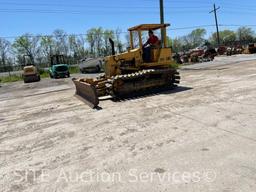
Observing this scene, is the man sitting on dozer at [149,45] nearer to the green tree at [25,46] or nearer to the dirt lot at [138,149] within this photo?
the dirt lot at [138,149]

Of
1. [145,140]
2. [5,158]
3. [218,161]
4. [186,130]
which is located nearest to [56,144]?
[5,158]

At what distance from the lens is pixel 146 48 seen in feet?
38.5

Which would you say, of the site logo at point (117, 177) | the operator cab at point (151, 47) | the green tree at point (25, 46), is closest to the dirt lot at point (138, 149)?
the site logo at point (117, 177)

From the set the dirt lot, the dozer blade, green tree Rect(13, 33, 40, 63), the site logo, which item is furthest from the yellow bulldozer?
green tree Rect(13, 33, 40, 63)

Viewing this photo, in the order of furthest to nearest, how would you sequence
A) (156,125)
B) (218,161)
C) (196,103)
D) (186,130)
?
1. (196,103)
2. (156,125)
3. (186,130)
4. (218,161)

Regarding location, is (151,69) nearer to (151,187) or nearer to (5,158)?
(5,158)

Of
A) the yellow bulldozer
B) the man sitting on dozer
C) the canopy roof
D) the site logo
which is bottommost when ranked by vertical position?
the site logo

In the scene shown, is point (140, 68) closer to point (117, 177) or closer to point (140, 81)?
point (140, 81)

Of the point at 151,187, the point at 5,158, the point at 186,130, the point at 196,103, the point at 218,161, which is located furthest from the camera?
the point at 196,103

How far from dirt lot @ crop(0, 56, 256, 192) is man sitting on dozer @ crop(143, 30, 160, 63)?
139 inches

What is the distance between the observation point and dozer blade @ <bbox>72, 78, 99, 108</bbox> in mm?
9433

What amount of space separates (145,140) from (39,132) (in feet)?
9.41

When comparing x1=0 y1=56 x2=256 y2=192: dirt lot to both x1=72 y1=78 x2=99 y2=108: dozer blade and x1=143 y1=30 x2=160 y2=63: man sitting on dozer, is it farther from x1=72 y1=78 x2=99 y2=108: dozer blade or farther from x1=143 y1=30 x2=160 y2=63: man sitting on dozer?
x1=143 y1=30 x2=160 y2=63: man sitting on dozer

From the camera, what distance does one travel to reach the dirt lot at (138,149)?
12.9ft
